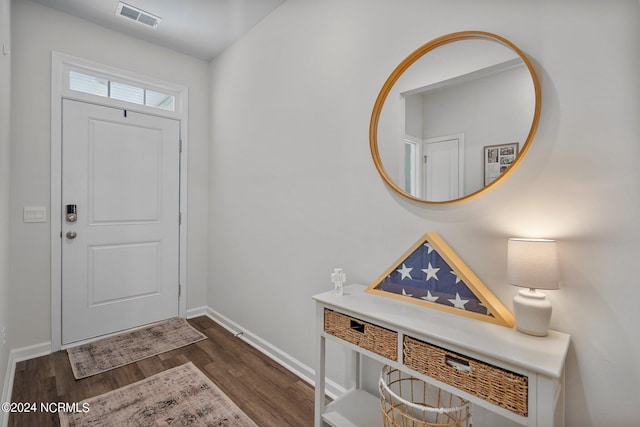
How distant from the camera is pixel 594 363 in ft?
3.54

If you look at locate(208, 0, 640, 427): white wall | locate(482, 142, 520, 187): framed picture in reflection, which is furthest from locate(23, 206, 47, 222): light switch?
locate(482, 142, 520, 187): framed picture in reflection

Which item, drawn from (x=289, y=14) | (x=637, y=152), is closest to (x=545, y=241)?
(x=637, y=152)

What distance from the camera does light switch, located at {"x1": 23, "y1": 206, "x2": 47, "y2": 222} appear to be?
2398 millimetres

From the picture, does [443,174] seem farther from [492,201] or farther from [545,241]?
[545,241]

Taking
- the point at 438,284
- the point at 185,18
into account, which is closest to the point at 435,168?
the point at 438,284

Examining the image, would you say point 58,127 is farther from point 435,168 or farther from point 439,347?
point 439,347

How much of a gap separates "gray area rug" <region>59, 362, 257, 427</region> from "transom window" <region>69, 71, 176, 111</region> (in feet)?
7.85

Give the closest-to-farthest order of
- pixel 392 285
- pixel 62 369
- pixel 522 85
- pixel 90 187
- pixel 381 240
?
1. pixel 522 85
2. pixel 392 285
3. pixel 381 240
4. pixel 62 369
5. pixel 90 187

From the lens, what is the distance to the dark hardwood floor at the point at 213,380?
70.1 inches

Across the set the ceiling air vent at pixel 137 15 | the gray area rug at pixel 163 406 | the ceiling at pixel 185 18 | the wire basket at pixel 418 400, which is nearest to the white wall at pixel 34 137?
the ceiling at pixel 185 18

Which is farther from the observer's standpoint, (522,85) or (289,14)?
(289,14)

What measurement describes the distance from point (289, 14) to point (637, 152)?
2.21 metres

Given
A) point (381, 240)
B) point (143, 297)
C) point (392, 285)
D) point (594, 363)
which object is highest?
point (381, 240)

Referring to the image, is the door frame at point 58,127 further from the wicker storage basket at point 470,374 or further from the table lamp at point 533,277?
the table lamp at point 533,277
